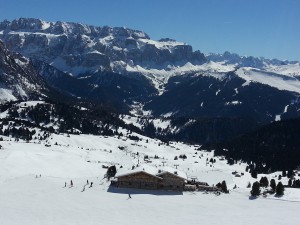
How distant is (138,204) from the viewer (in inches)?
3004

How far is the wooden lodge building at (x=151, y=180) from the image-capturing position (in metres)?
87.8

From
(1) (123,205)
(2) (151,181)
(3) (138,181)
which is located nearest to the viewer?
(1) (123,205)

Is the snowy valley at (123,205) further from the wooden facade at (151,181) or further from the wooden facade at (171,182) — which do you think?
the wooden facade at (171,182)

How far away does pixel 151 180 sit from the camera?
3472 inches

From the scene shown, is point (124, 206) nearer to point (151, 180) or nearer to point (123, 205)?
Answer: point (123, 205)

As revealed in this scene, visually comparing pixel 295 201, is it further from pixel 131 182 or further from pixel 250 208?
pixel 131 182

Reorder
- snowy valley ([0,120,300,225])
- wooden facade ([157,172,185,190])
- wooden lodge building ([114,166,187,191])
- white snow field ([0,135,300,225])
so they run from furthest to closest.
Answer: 1. wooden facade ([157,172,185,190])
2. wooden lodge building ([114,166,187,191])
3. snowy valley ([0,120,300,225])
4. white snow field ([0,135,300,225])

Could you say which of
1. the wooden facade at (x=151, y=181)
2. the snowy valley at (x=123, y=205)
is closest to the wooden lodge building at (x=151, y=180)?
the wooden facade at (x=151, y=181)

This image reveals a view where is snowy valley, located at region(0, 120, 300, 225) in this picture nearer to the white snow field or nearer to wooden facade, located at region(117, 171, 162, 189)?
the white snow field

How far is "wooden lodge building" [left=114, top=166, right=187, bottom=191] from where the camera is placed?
8775cm

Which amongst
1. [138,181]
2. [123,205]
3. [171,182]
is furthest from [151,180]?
[123,205]

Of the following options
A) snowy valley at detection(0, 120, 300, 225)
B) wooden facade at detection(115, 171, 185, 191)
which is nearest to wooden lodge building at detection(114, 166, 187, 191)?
wooden facade at detection(115, 171, 185, 191)

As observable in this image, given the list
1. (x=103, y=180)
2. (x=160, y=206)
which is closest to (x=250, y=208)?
(x=160, y=206)

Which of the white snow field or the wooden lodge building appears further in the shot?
the wooden lodge building
